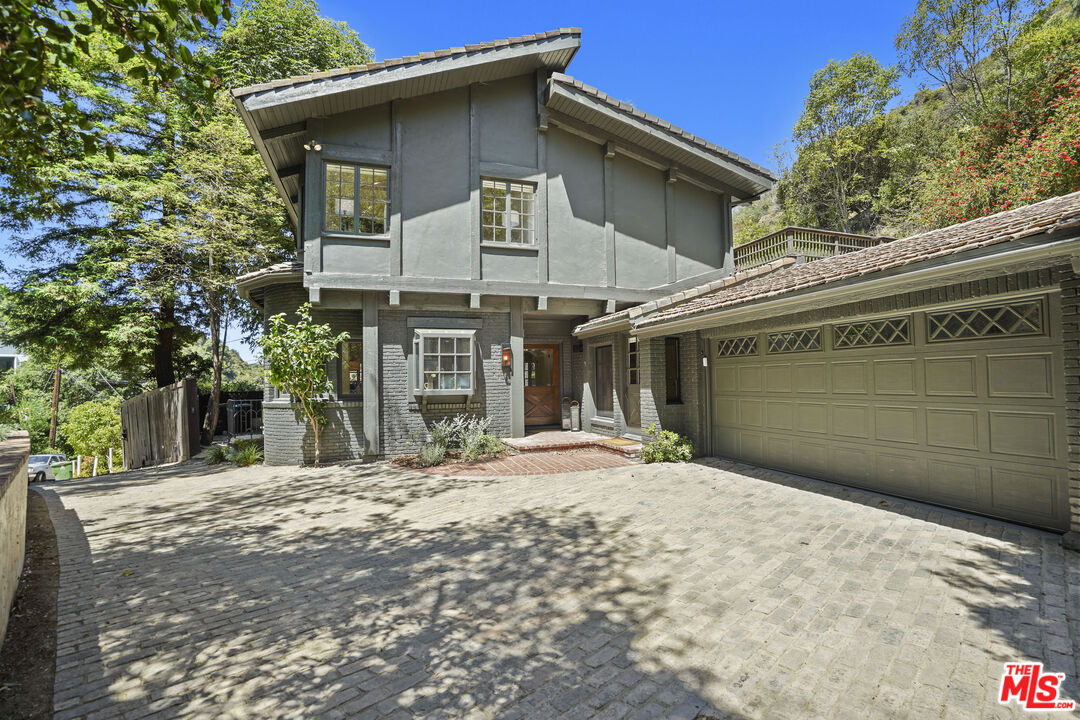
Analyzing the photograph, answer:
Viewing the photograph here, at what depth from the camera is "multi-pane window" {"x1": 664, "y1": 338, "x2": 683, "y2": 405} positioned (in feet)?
31.2

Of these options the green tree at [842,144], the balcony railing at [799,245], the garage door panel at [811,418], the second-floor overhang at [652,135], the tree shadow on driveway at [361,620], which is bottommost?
the tree shadow on driveway at [361,620]

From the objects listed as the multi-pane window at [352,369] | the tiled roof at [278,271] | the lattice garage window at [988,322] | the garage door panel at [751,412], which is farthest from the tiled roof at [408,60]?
the lattice garage window at [988,322]

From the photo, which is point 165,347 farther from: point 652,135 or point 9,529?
point 652,135

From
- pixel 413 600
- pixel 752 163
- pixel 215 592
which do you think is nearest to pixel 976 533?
pixel 413 600

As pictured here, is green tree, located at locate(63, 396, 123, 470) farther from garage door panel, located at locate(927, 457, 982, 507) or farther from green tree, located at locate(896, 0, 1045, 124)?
green tree, located at locate(896, 0, 1045, 124)

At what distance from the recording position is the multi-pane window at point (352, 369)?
31.3 ft

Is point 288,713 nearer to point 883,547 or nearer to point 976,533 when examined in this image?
point 883,547

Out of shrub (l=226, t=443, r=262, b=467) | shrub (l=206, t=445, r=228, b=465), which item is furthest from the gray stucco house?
shrub (l=206, t=445, r=228, b=465)

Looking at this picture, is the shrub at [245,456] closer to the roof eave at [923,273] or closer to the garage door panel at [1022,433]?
the roof eave at [923,273]

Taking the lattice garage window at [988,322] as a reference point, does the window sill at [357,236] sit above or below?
above

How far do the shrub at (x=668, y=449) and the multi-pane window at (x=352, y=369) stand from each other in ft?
20.5

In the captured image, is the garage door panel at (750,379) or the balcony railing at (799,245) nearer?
the garage door panel at (750,379)

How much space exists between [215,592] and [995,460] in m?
8.09

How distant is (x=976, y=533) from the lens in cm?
464
